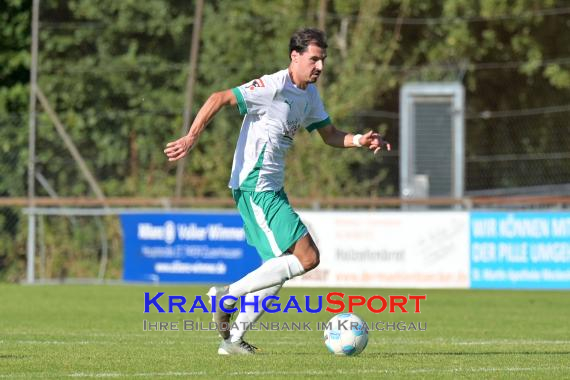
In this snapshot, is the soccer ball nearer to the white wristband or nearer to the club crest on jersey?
the white wristband

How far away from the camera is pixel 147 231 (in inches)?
820

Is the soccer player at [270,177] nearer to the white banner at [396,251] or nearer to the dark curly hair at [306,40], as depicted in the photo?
the dark curly hair at [306,40]

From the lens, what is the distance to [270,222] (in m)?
8.67

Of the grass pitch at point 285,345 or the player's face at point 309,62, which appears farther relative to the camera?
the player's face at point 309,62

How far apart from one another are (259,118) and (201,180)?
16949 millimetres

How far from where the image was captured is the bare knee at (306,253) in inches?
337

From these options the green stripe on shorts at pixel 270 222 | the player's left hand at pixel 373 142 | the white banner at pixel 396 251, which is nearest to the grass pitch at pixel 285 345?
the green stripe on shorts at pixel 270 222

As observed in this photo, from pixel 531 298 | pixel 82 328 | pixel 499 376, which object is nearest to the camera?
pixel 499 376

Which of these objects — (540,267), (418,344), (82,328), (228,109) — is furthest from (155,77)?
(418,344)

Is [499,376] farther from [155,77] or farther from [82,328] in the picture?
[155,77]

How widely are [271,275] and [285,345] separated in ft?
4.45

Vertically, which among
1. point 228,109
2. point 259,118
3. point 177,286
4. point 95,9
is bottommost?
point 177,286

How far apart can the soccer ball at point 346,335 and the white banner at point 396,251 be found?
35.8 feet

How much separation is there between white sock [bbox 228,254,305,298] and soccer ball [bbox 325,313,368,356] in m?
0.44
